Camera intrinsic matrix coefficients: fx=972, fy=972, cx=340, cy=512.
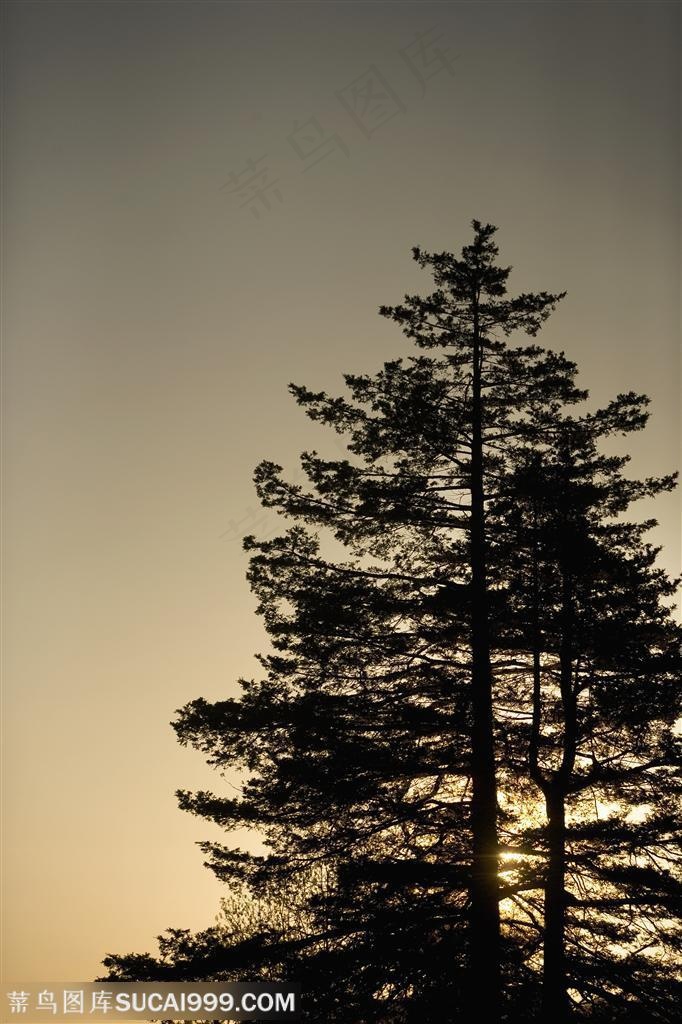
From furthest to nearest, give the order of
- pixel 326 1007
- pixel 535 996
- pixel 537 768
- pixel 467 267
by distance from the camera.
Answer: pixel 467 267 → pixel 537 768 → pixel 535 996 → pixel 326 1007

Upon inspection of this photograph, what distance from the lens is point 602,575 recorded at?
17.8 metres

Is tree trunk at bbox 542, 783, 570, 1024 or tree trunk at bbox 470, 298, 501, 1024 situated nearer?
tree trunk at bbox 470, 298, 501, 1024

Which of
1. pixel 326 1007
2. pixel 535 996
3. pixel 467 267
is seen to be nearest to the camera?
pixel 326 1007

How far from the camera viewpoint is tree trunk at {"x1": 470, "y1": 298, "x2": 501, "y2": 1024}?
47.2 feet

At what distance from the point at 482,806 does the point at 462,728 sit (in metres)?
1.26

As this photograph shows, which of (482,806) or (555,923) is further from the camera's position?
(555,923)

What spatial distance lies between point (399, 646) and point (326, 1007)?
18.5 ft

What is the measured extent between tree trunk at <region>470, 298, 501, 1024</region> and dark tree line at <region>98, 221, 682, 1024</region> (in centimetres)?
4

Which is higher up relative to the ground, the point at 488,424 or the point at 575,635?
the point at 488,424

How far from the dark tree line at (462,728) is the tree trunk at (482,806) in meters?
0.04

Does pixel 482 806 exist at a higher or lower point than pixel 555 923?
higher

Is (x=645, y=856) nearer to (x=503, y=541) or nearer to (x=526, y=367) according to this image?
(x=503, y=541)

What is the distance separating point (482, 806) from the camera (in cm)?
1547

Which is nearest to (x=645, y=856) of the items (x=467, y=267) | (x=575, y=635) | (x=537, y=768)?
(x=537, y=768)
